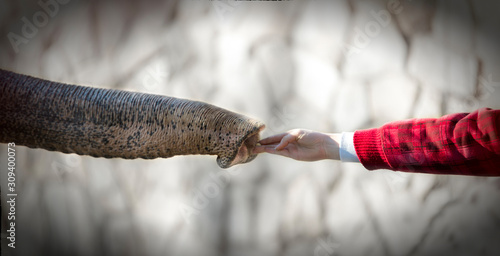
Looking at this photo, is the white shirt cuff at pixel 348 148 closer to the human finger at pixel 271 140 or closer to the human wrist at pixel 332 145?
the human wrist at pixel 332 145

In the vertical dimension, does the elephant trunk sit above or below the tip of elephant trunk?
above

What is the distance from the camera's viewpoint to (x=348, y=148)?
1008 mm

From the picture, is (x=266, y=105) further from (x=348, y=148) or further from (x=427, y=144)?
(x=427, y=144)

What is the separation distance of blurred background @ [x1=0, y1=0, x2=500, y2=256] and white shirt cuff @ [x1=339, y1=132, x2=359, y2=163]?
0.40 meters

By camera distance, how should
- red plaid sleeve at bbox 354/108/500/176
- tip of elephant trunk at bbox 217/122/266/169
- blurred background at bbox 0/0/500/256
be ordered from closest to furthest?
red plaid sleeve at bbox 354/108/500/176
tip of elephant trunk at bbox 217/122/266/169
blurred background at bbox 0/0/500/256

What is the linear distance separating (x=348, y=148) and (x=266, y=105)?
19.4 inches

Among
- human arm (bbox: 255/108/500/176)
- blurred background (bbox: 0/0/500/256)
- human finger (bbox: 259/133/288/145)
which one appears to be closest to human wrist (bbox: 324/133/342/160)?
human arm (bbox: 255/108/500/176)

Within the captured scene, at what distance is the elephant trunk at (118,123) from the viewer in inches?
35.5

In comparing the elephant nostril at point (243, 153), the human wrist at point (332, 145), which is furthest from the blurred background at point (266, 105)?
the elephant nostril at point (243, 153)

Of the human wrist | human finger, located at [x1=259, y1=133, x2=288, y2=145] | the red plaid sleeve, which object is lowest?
the red plaid sleeve

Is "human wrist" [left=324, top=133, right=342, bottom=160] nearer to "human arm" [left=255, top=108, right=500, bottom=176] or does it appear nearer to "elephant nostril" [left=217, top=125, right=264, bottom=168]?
"human arm" [left=255, top=108, right=500, bottom=176]

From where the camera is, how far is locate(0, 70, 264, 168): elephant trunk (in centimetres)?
90

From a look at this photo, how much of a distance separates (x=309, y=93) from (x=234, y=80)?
0.24 metres

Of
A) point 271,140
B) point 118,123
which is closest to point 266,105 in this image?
point 271,140
